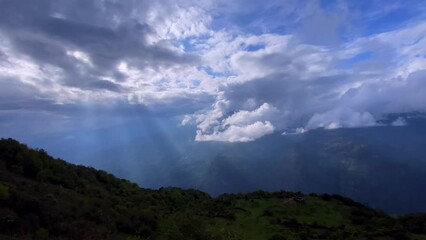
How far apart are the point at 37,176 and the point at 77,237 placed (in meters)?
27.3

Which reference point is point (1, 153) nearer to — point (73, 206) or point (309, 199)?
point (73, 206)

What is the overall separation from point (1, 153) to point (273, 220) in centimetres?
3959

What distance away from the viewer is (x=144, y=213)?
37.3 metres

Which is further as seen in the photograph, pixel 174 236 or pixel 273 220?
pixel 273 220

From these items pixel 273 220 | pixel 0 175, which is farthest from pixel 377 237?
pixel 0 175

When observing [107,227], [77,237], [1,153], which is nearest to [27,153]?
[1,153]

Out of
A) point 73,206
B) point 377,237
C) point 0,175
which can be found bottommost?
point 377,237

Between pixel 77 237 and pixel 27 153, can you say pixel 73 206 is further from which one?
pixel 27 153

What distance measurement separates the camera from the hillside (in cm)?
2734

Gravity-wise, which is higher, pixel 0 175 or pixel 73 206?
pixel 0 175

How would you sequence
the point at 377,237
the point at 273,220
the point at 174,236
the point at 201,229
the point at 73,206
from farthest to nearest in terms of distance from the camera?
the point at 273,220 → the point at 377,237 → the point at 73,206 → the point at 201,229 → the point at 174,236

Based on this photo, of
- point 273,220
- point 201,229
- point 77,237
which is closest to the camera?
point 77,237

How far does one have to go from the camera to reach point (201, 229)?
100ft

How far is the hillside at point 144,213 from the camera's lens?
1077 inches
